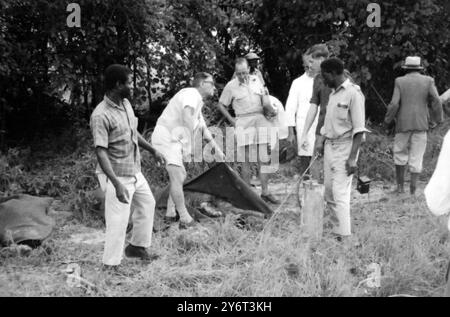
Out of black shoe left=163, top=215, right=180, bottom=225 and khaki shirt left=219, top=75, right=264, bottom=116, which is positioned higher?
khaki shirt left=219, top=75, right=264, bottom=116

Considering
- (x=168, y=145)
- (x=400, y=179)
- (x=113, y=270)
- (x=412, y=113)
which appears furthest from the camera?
(x=400, y=179)

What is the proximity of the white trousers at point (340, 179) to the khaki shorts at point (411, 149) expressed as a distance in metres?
2.40

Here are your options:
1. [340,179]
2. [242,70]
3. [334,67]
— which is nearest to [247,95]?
[242,70]

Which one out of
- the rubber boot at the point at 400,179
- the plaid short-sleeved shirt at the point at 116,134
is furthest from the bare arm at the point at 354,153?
the rubber boot at the point at 400,179

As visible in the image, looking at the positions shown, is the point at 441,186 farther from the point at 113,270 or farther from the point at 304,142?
the point at 304,142

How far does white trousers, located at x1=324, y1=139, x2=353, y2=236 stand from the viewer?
529 cm

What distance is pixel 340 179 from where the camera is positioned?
5.30m

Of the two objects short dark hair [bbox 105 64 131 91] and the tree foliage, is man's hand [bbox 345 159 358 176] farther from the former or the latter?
the tree foliage

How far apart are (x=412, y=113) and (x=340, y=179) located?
2498 mm

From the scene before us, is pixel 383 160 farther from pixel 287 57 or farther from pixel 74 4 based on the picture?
pixel 74 4

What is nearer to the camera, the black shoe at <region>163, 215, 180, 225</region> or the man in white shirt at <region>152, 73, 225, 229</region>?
the man in white shirt at <region>152, 73, 225, 229</region>

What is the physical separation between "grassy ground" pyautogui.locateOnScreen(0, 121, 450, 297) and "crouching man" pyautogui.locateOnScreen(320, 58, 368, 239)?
0.33m

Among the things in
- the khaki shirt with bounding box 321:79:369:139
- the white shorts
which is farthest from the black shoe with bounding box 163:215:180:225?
the khaki shirt with bounding box 321:79:369:139
